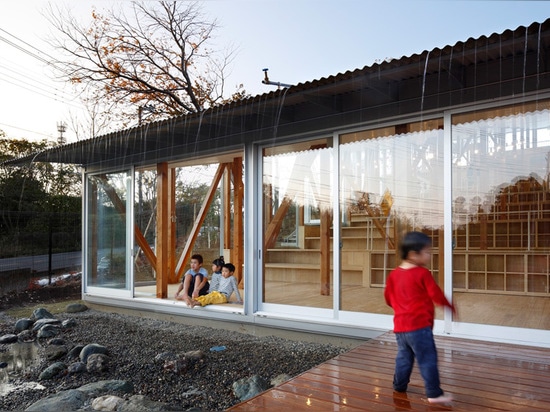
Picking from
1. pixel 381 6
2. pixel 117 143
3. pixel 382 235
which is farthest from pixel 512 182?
pixel 117 143

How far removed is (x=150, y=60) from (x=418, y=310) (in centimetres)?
1603

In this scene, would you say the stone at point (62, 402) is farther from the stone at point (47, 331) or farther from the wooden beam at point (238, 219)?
the wooden beam at point (238, 219)

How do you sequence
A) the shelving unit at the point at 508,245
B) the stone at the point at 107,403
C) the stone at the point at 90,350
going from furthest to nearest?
the stone at the point at 90,350 → the shelving unit at the point at 508,245 → the stone at the point at 107,403

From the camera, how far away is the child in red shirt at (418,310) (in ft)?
8.66

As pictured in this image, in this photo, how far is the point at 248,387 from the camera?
12.9 feet

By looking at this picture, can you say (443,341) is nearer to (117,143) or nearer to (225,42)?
(117,143)

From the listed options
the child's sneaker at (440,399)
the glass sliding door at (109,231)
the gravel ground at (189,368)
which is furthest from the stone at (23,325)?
the child's sneaker at (440,399)

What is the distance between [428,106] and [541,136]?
108 cm

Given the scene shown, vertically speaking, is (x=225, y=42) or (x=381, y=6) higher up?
(x=225, y=42)

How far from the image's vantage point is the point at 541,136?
14.1ft

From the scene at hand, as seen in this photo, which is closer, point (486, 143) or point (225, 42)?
point (486, 143)

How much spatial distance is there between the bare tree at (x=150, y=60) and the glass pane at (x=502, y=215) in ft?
43.1

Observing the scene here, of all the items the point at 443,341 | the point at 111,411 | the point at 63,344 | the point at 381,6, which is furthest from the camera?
the point at 381,6

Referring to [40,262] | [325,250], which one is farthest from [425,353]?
[40,262]
